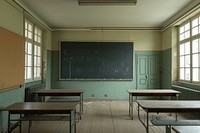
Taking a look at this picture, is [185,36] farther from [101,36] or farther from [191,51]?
[101,36]

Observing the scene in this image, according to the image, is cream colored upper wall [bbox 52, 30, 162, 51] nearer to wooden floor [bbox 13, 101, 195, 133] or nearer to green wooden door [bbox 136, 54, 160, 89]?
green wooden door [bbox 136, 54, 160, 89]

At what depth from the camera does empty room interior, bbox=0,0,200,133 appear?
4.53 metres

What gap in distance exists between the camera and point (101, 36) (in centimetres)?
956

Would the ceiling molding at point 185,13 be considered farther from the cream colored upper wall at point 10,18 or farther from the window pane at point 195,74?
the cream colored upper wall at point 10,18

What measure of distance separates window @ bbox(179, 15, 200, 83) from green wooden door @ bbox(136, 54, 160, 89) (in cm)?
159

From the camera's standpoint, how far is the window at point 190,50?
653 centimetres

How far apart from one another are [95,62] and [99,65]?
0.70 ft

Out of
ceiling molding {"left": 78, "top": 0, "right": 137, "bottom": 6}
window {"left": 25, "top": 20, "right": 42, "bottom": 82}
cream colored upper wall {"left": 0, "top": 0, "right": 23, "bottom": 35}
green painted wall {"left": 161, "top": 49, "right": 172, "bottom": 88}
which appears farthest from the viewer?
green painted wall {"left": 161, "top": 49, "right": 172, "bottom": 88}

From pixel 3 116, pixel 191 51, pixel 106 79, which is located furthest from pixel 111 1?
pixel 106 79

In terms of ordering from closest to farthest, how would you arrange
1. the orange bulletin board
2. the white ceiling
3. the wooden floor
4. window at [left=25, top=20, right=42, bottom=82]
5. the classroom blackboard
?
1. the orange bulletin board
2. the wooden floor
3. the white ceiling
4. window at [left=25, top=20, right=42, bottom=82]
5. the classroom blackboard

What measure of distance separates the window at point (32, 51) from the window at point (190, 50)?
507 centimetres

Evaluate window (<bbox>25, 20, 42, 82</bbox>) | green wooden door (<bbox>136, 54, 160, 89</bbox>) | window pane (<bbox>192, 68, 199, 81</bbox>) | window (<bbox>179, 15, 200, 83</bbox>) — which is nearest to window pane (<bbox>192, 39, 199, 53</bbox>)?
window (<bbox>179, 15, 200, 83</bbox>)

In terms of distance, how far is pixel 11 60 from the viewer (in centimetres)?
498

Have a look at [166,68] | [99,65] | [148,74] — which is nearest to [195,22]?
[166,68]
